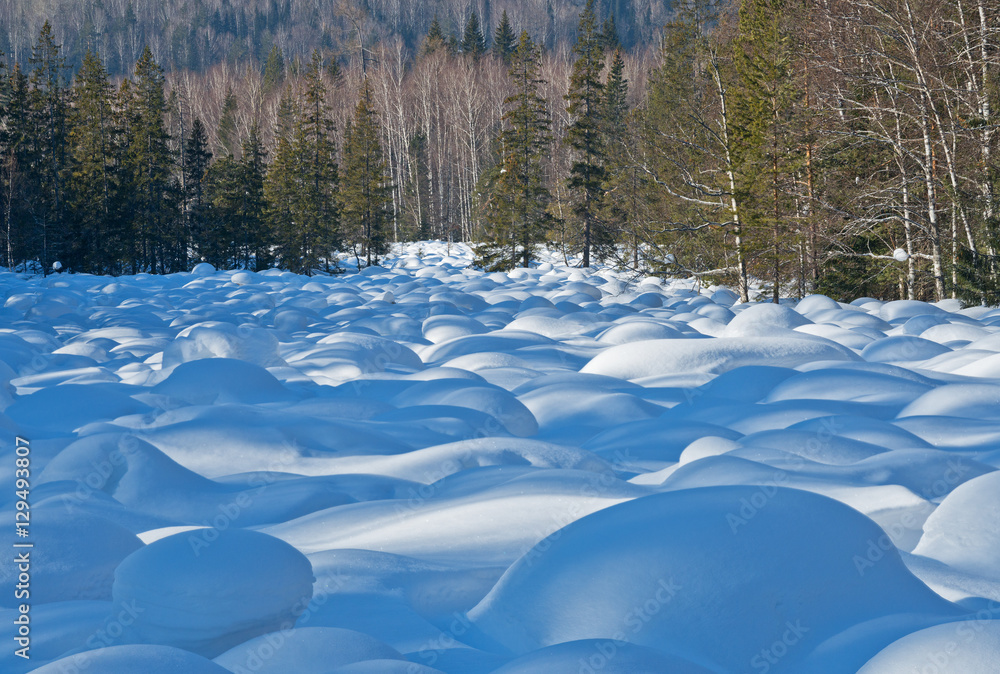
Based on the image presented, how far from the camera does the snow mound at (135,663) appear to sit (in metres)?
1.16

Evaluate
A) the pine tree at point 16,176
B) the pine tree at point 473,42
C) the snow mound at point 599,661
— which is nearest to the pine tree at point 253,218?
the pine tree at point 16,176

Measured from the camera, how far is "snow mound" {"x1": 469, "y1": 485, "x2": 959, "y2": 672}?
1419mm

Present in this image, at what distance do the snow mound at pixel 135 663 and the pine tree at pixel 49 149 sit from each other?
80.8 feet

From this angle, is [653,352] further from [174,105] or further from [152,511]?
[174,105]

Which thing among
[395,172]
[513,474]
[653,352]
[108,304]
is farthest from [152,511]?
[395,172]

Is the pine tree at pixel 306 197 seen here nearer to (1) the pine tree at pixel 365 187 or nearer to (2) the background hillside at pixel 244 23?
(1) the pine tree at pixel 365 187

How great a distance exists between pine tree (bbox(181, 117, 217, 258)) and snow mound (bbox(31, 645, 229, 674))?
27308 mm

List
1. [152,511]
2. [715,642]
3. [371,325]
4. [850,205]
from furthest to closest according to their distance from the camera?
[850,205] → [371,325] → [152,511] → [715,642]

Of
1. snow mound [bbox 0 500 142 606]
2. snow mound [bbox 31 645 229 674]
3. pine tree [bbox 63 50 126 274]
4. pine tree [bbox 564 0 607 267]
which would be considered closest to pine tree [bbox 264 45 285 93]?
pine tree [bbox 63 50 126 274]

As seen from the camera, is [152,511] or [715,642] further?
[152,511]

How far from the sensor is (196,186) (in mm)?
29094

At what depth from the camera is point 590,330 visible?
20.7ft

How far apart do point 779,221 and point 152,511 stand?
10687 millimetres

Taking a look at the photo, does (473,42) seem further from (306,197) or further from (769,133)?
(769,133)
